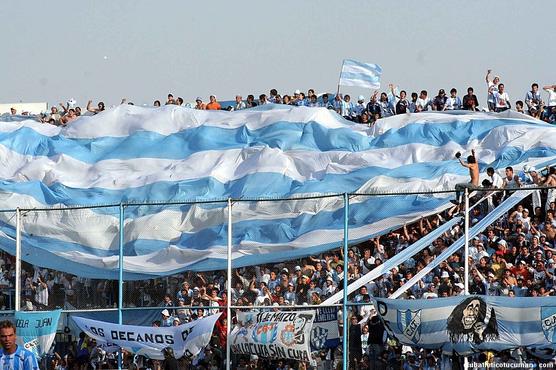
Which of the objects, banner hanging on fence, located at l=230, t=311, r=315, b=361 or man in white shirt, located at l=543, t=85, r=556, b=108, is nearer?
banner hanging on fence, located at l=230, t=311, r=315, b=361

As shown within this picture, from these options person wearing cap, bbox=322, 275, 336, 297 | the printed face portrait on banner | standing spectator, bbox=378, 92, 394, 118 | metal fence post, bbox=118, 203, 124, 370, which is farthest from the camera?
standing spectator, bbox=378, 92, 394, 118

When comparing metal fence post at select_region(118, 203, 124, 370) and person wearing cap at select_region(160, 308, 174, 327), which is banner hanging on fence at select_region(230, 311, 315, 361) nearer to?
person wearing cap at select_region(160, 308, 174, 327)

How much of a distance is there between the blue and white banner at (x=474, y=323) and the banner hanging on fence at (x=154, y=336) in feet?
10.6

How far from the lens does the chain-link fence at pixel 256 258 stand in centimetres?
2059

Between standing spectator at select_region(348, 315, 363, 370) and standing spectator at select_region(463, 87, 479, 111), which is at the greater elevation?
standing spectator at select_region(463, 87, 479, 111)

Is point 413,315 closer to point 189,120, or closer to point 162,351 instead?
point 162,351

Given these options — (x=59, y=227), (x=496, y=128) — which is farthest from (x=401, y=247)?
(x=496, y=128)

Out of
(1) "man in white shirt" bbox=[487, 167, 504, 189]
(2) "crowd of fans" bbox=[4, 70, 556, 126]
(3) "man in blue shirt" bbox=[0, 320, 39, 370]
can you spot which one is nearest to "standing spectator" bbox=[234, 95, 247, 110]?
(2) "crowd of fans" bbox=[4, 70, 556, 126]

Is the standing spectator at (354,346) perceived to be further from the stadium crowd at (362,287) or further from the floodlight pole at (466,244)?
the floodlight pole at (466,244)

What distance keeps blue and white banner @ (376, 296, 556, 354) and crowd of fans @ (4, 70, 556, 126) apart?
1330cm

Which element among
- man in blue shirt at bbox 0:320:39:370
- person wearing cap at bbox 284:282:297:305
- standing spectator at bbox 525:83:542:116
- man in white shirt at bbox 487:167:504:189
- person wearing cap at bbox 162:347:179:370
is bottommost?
person wearing cap at bbox 162:347:179:370

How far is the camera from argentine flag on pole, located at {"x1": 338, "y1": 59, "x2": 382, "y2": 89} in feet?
118

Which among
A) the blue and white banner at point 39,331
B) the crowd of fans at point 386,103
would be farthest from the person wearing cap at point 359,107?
the blue and white banner at point 39,331

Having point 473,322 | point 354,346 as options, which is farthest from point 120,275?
point 473,322
